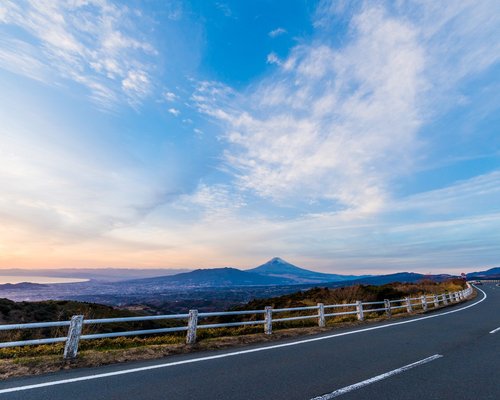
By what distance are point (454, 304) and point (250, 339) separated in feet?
67.4

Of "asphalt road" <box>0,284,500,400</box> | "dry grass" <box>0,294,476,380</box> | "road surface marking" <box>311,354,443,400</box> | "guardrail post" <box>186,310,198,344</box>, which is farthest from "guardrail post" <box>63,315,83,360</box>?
"road surface marking" <box>311,354,443,400</box>

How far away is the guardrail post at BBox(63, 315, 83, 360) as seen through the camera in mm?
6866

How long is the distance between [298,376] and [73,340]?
4863 millimetres

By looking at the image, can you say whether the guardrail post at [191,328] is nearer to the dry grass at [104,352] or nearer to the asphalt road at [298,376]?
the dry grass at [104,352]

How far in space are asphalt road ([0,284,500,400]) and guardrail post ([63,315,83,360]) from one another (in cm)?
99

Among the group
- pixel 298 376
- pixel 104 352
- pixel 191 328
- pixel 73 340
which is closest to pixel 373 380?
pixel 298 376

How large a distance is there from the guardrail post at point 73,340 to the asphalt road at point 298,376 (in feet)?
3.26

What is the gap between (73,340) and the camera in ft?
22.9

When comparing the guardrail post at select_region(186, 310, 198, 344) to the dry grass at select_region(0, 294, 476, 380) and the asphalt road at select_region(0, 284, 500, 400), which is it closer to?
the dry grass at select_region(0, 294, 476, 380)

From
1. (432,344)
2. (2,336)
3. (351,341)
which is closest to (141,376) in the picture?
(351,341)

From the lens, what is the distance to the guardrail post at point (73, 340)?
22.5 ft

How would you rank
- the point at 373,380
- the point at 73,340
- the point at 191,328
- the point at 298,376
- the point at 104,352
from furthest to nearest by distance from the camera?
the point at 191,328, the point at 104,352, the point at 73,340, the point at 298,376, the point at 373,380

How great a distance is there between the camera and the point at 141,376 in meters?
5.80

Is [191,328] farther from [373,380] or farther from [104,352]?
[373,380]
